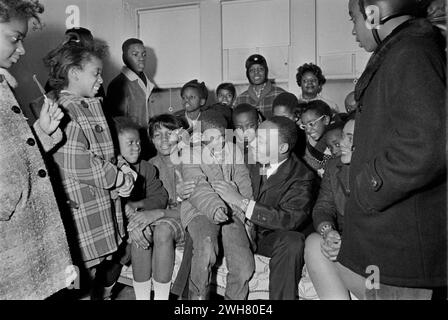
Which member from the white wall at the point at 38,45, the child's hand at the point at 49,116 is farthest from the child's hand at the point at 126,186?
the white wall at the point at 38,45

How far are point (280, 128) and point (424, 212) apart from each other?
891mm

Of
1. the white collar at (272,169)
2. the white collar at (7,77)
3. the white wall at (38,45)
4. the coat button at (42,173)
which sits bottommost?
the white collar at (272,169)

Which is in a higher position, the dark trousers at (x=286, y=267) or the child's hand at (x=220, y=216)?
the child's hand at (x=220, y=216)

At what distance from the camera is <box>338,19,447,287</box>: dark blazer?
85 centimetres

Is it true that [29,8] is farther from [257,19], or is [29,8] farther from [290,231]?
[257,19]

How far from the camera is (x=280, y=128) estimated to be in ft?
5.76

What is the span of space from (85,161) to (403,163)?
99 cm

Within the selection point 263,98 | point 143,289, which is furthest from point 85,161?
point 263,98

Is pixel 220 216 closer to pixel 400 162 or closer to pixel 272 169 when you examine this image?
pixel 272 169

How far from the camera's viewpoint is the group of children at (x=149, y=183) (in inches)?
56.9

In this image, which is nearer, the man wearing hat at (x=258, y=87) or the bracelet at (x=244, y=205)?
the bracelet at (x=244, y=205)

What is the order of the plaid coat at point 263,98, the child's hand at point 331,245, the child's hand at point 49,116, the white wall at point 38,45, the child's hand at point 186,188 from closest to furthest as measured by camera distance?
1. the child's hand at point 49,116
2. the child's hand at point 331,245
3. the child's hand at point 186,188
4. the white wall at point 38,45
5. the plaid coat at point 263,98

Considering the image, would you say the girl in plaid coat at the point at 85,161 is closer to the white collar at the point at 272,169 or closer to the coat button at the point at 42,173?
the coat button at the point at 42,173
